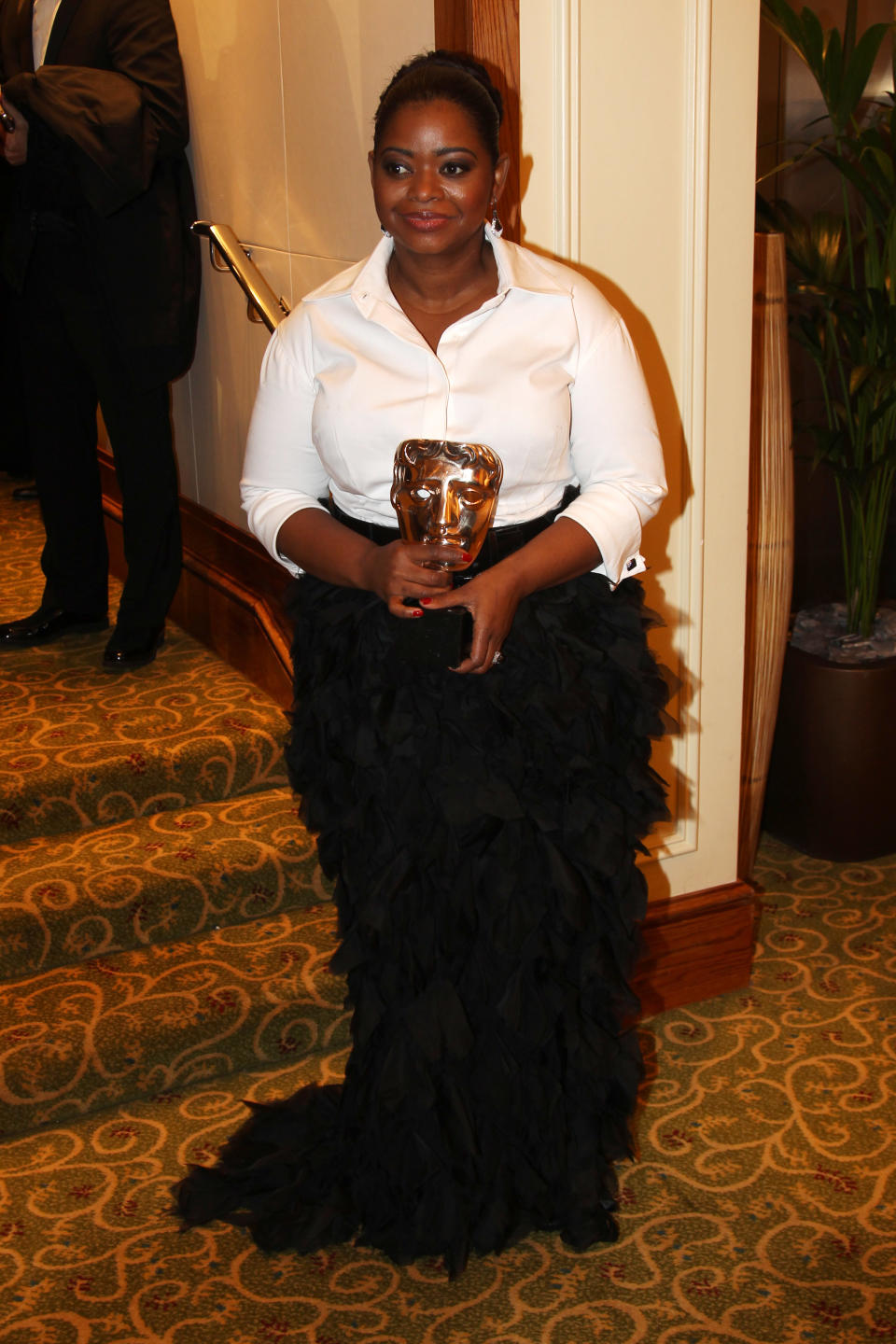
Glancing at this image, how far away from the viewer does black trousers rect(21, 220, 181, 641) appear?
330 cm

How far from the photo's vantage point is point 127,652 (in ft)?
11.5

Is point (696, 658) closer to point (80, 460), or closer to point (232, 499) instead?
point (232, 499)

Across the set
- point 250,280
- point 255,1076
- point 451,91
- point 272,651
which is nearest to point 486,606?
point 451,91

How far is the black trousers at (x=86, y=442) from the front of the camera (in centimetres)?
330

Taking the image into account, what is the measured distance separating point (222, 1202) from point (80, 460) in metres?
2.08

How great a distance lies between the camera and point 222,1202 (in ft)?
7.00

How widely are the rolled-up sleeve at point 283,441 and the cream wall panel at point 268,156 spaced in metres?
0.82

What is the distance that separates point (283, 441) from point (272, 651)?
1.49m

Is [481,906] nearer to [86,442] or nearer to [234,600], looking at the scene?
[234,600]

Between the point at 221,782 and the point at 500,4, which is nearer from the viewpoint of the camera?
the point at 500,4

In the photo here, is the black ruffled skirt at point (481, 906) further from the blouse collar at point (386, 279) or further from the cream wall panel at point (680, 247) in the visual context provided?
the cream wall panel at point (680, 247)

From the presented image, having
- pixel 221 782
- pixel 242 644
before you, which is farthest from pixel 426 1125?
pixel 242 644

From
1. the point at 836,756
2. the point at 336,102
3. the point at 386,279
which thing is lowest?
the point at 836,756

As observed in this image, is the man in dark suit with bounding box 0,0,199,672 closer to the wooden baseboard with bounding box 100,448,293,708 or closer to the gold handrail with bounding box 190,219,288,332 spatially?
the wooden baseboard with bounding box 100,448,293,708
